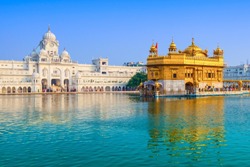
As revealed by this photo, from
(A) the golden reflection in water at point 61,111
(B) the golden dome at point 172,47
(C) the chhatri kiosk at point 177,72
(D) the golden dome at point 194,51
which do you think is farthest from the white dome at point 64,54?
(A) the golden reflection in water at point 61,111

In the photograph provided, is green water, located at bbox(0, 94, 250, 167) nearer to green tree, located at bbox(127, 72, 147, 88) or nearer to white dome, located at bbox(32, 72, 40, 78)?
white dome, located at bbox(32, 72, 40, 78)

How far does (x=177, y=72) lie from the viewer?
54438 mm

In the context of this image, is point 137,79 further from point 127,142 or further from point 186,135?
point 127,142

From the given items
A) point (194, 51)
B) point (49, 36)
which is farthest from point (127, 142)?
point (49, 36)

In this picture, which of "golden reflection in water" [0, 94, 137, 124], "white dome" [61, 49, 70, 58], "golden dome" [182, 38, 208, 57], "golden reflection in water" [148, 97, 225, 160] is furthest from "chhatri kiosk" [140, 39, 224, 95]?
"white dome" [61, 49, 70, 58]

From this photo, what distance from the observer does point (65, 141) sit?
51.8 ft

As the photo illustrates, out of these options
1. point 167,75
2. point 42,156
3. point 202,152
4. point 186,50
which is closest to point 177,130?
point 202,152

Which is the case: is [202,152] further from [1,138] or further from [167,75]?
[167,75]

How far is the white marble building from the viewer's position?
9275 cm

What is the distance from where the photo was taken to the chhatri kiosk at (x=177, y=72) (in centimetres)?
5375

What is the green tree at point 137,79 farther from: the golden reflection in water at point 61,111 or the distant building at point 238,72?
the golden reflection in water at point 61,111

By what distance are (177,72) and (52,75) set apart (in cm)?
5562

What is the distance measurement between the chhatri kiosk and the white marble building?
45561mm

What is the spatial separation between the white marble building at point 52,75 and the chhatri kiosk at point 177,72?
45.6 meters
